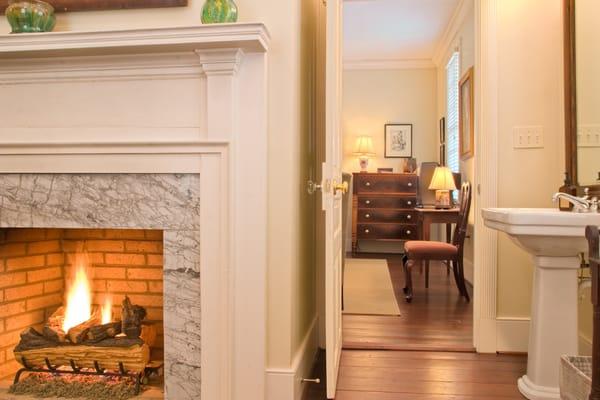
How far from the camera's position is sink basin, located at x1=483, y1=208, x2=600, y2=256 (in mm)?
Answer: 1918

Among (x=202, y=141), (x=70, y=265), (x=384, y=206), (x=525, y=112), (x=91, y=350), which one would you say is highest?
(x=525, y=112)

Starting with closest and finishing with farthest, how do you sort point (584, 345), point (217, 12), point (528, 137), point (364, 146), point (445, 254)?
point (217, 12) < point (584, 345) < point (528, 137) < point (445, 254) < point (364, 146)

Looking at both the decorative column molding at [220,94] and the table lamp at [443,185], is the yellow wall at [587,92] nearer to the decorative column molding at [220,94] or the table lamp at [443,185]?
the decorative column molding at [220,94]

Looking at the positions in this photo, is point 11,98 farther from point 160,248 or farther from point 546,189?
point 546,189

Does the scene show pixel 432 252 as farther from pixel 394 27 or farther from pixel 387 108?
pixel 387 108

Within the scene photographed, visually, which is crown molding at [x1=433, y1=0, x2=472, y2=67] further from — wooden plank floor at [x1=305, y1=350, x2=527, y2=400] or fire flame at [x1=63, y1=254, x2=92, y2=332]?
fire flame at [x1=63, y1=254, x2=92, y2=332]

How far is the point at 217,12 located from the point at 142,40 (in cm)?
30

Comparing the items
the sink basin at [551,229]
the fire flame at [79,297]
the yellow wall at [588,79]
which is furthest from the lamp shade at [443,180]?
the fire flame at [79,297]

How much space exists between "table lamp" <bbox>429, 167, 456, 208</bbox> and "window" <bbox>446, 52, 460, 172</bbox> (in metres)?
0.47

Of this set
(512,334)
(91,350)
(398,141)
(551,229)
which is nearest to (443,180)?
(398,141)

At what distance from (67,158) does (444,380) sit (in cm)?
201

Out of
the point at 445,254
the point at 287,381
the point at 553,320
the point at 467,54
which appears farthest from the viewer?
the point at 467,54

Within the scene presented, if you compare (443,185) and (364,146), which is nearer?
(443,185)

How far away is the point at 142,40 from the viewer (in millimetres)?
1761
